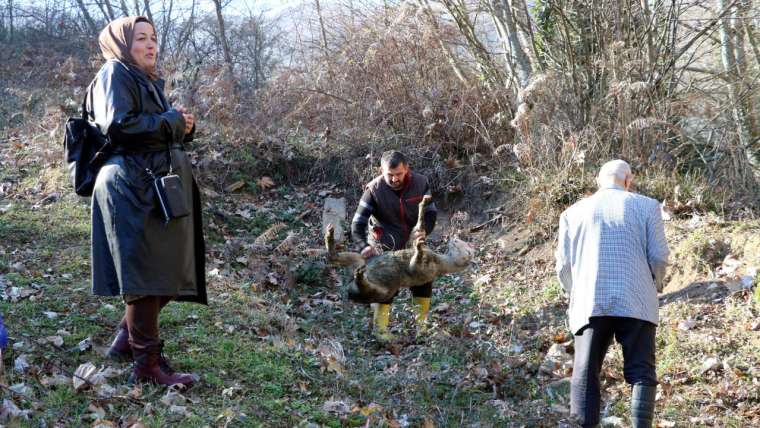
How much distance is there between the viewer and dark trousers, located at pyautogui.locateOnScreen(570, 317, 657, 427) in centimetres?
469

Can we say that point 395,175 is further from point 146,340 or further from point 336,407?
point 146,340

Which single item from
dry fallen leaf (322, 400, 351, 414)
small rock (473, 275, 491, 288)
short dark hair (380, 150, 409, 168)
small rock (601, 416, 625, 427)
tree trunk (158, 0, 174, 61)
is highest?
→ tree trunk (158, 0, 174, 61)

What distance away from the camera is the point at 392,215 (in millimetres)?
7312

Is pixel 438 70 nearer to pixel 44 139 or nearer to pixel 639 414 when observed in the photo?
pixel 44 139

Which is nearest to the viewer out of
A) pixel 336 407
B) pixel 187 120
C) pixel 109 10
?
pixel 187 120

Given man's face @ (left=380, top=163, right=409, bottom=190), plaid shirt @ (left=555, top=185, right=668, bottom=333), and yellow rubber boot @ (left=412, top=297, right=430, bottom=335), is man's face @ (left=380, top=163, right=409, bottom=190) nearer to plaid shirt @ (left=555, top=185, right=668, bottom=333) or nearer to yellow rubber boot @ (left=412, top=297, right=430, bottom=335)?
yellow rubber boot @ (left=412, top=297, right=430, bottom=335)

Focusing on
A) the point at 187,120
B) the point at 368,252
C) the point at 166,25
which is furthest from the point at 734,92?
the point at 166,25

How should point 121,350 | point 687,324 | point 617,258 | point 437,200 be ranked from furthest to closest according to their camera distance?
1. point 437,200
2. point 687,324
3. point 121,350
4. point 617,258

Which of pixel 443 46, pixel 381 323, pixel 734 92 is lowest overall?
pixel 381 323

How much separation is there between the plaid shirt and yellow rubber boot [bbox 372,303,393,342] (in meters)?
2.40

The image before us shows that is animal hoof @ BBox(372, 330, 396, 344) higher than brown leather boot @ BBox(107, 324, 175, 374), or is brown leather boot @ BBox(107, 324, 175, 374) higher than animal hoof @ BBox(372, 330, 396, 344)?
brown leather boot @ BBox(107, 324, 175, 374)

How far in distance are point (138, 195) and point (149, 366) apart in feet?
3.65

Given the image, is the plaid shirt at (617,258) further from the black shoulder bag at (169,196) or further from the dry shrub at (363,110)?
the dry shrub at (363,110)

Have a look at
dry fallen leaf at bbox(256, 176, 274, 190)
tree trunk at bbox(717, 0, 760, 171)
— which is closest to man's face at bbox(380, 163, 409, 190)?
tree trunk at bbox(717, 0, 760, 171)
